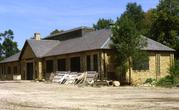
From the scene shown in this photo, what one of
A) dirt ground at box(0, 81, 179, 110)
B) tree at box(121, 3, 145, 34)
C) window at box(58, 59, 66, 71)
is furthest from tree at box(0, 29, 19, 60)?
→ dirt ground at box(0, 81, 179, 110)

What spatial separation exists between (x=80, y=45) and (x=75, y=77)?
600 cm

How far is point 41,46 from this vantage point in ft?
189

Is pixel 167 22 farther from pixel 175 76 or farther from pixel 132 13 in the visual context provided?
pixel 132 13

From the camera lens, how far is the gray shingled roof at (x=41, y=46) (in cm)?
5541

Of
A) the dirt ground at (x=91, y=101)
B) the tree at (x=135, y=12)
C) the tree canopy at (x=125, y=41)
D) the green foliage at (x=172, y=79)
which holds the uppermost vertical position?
the tree at (x=135, y=12)

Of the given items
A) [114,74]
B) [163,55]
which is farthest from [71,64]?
[163,55]

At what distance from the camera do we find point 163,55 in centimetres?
4638

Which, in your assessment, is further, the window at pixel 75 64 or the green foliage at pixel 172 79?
the window at pixel 75 64

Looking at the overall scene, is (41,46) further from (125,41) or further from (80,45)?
(125,41)

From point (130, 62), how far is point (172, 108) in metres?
24.9

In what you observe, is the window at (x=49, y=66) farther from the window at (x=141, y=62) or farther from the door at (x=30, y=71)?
the window at (x=141, y=62)

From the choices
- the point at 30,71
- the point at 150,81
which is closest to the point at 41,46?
the point at 30,71

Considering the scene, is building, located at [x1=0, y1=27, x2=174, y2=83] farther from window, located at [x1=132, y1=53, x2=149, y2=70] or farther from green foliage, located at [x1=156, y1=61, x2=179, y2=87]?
green foliage, located at [x1=156, y1=61, x2=179, y2=87]

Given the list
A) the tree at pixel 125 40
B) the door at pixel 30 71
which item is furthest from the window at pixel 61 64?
the tree at pixel 125 40
